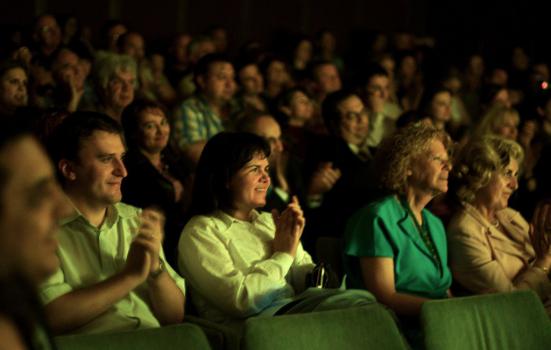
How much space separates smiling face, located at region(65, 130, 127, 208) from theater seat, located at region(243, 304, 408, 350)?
0.65 meters

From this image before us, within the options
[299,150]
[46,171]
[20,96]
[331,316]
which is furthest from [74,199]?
[299,150]

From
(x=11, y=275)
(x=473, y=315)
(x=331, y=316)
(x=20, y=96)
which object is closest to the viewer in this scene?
(x=11, y=275)

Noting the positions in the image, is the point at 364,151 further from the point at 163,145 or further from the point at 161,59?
the point at 161,59

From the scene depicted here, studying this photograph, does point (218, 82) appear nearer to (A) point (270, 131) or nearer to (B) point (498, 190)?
(A) point (270, 131)

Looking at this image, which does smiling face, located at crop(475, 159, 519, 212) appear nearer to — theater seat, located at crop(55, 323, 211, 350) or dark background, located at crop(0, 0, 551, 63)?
theater seat, located at crop(55, 323, 211, 350)

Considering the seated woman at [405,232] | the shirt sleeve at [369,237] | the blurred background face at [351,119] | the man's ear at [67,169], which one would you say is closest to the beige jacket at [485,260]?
the seated woman at [405,232]

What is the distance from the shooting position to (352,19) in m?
9.92

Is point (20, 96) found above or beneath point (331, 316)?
above

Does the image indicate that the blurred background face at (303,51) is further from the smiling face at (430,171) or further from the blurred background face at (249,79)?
the smiling face at (430,171)

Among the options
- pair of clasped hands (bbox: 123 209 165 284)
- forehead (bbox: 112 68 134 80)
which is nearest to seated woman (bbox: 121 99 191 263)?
forehead (bbox: 112 68 134 80)

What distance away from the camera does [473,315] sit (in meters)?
2.40

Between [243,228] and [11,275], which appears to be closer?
[11,275]

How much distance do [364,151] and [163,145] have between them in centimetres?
129

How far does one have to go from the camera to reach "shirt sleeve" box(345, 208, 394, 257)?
3025mm
